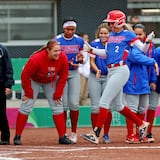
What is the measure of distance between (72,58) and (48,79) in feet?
2.05

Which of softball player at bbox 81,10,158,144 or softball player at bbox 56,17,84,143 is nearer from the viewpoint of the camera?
softball player at bbox 81,10,158,144

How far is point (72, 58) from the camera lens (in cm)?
1152

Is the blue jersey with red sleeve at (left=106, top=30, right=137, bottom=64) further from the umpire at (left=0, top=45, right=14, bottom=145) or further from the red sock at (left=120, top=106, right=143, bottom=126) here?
the umpire at (left=0, top=45, right=14, bottom=145)

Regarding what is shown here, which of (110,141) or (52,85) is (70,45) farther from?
(110,141)

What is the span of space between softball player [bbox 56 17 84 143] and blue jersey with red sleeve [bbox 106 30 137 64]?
743mm

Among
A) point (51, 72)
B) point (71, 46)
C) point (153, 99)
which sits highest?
point (71, 46)

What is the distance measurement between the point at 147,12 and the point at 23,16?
3153 millimetres

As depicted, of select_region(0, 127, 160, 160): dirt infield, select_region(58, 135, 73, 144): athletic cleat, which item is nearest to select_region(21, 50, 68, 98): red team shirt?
select_region(58, 135, 73, 144): athletic cleat

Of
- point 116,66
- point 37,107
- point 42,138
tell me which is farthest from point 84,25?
point 116,66

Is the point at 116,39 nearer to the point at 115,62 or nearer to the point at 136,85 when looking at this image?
the point at 115,62

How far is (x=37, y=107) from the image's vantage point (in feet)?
48.9

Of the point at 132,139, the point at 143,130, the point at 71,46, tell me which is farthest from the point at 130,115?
the point at 71,46

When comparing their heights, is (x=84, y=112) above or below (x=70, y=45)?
below

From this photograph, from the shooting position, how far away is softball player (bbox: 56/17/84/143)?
11461mm
